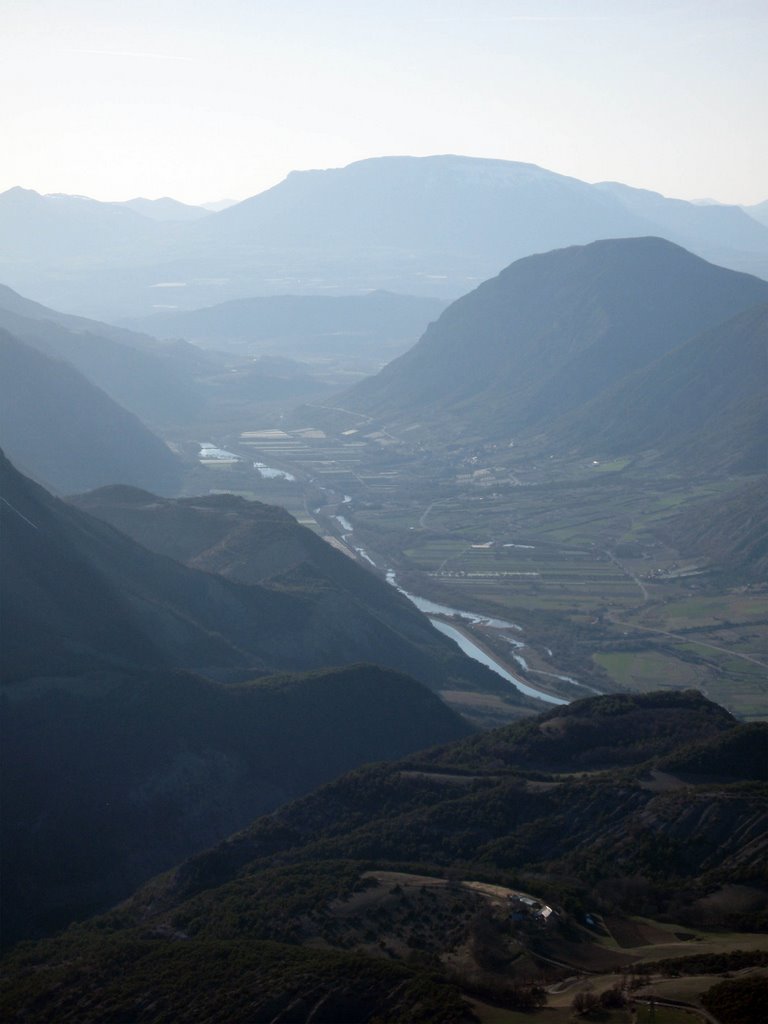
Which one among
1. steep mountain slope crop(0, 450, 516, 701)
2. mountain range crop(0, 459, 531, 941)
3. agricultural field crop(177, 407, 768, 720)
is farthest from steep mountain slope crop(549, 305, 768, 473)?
mountain range crop(0, 459, 531, 941)

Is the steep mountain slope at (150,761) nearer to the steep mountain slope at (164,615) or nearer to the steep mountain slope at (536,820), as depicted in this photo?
the steep mountain slope at (164,615)

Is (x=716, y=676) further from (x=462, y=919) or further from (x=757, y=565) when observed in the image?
(x=462, y=919)

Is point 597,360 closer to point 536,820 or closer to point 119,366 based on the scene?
point 119,366

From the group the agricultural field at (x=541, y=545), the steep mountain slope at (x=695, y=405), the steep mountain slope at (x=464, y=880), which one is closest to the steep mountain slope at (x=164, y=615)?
the agricultural field at (x=541, y=545)

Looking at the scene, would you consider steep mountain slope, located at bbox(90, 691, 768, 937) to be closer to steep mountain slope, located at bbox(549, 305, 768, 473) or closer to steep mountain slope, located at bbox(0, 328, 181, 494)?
steep mountain slope, located at bbox(0, 328, 181, 494)

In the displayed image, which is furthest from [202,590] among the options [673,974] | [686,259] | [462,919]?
[686,259]

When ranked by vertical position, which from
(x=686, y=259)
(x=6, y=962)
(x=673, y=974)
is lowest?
(x=6, y=962)

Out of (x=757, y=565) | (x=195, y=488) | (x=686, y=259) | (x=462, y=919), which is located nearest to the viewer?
(x=462, y=919)
